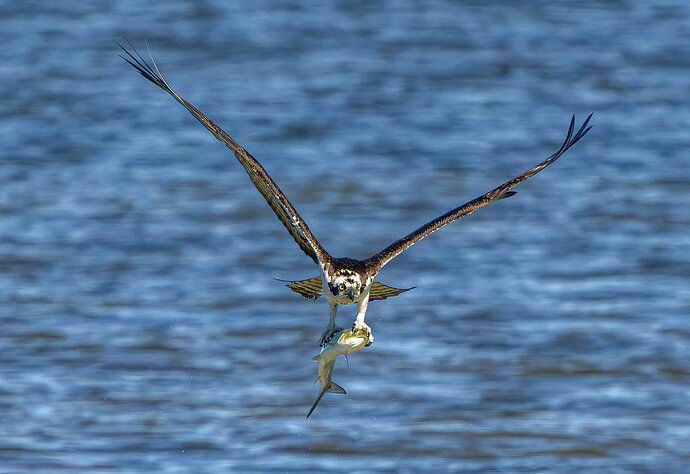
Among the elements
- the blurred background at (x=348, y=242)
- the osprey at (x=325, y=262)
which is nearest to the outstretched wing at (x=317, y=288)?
the osprey at (x=325, y=262)

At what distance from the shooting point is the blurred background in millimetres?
9203

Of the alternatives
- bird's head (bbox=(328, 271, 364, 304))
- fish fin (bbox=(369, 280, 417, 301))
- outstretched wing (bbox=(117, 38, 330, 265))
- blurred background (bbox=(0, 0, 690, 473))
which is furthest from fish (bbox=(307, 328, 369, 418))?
blurred background (bbox=(0, 0, 690, 473))

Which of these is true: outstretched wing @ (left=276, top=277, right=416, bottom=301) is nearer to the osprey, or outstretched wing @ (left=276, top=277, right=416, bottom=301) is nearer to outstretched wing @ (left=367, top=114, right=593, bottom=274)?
the osprey

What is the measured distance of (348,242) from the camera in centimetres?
1272

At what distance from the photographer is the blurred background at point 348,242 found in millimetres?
9203

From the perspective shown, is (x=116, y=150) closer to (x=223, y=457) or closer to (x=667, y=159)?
(x=667, y=159)

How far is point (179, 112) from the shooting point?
17.2m

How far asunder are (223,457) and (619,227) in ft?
18.3

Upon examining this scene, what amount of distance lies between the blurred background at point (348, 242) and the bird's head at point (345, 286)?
2462 millimetres

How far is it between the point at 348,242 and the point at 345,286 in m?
6.30

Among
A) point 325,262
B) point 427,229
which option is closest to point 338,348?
point 325,262

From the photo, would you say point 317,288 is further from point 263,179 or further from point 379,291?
Answer: point 263,179

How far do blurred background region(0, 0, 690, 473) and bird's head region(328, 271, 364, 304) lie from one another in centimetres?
246

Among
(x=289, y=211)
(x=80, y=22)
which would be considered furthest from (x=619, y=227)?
(x=80, y=22)
